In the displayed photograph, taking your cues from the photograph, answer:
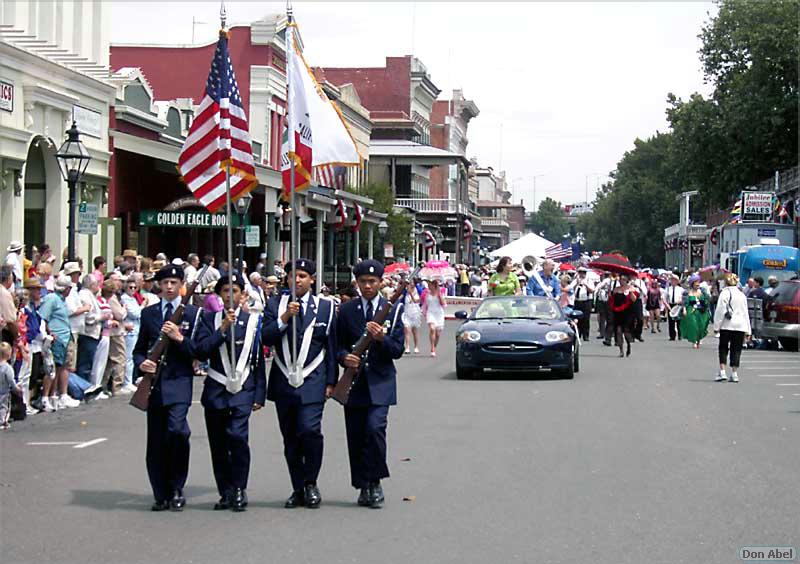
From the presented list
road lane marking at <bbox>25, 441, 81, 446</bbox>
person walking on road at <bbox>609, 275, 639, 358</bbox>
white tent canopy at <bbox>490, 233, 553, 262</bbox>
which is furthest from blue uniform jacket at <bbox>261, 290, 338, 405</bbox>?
white tent canopy at <bbox>490, 233, 553, 262</bbox>

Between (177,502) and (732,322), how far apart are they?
44.5ft

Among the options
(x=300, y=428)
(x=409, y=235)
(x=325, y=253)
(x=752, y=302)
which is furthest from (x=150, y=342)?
(x=409, y=235)

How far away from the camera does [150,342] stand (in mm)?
10297

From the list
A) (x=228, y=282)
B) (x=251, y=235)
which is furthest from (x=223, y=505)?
(x=251, y=235)

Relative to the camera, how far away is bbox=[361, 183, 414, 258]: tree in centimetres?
6500

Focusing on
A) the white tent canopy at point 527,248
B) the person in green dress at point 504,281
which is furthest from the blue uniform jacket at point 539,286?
the white tent canopy at point 527,248

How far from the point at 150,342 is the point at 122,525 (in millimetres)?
1540

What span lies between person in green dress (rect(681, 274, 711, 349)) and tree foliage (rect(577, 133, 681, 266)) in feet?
326

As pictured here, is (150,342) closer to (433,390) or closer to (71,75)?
(433,390)

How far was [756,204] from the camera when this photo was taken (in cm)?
6631

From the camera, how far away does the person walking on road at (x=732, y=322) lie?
70.4 feet

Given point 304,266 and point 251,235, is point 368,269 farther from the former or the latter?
point 251,235

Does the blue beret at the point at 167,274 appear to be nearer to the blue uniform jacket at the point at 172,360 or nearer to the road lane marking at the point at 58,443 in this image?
the blue uniform jacket at the point at 172,360

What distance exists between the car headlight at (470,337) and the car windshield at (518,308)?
42.5 inches
